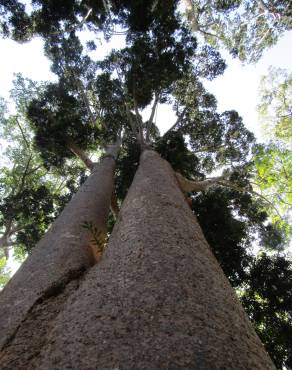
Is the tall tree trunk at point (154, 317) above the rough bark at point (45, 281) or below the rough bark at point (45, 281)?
below

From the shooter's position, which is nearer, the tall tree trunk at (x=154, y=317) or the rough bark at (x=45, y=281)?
the tall tree trunk at (x=154, y=317)

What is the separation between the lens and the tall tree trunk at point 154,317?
134 centimetres

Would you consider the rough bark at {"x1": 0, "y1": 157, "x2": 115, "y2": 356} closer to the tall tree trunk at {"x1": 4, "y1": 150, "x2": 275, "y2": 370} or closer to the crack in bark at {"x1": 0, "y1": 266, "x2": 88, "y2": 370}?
→ the crack in bark at {"x1": 0, "y1": 266, "x2": 88, "y2": 370}

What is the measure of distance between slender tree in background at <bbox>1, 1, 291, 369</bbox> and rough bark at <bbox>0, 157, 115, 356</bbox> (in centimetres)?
1

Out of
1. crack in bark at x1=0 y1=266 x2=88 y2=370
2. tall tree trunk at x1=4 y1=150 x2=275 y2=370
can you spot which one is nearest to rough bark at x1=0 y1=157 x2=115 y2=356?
crack in bark at x1=0 y1=266 x2=88 y2=370

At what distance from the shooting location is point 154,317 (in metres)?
1.55

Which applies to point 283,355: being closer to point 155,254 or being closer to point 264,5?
point 155,254

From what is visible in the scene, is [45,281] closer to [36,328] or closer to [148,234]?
[36,328]

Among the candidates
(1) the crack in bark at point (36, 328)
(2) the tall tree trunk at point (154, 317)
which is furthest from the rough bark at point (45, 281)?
(2) the tall tree trunk at point (154, 317)

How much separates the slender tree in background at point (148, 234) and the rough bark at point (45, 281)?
0.01m

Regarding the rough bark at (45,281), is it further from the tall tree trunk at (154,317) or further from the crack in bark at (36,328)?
the tall tree trunk at (154,317)

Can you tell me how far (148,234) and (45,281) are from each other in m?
0.97

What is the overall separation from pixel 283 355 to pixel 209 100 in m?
9.45

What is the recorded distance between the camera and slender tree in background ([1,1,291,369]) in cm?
148
